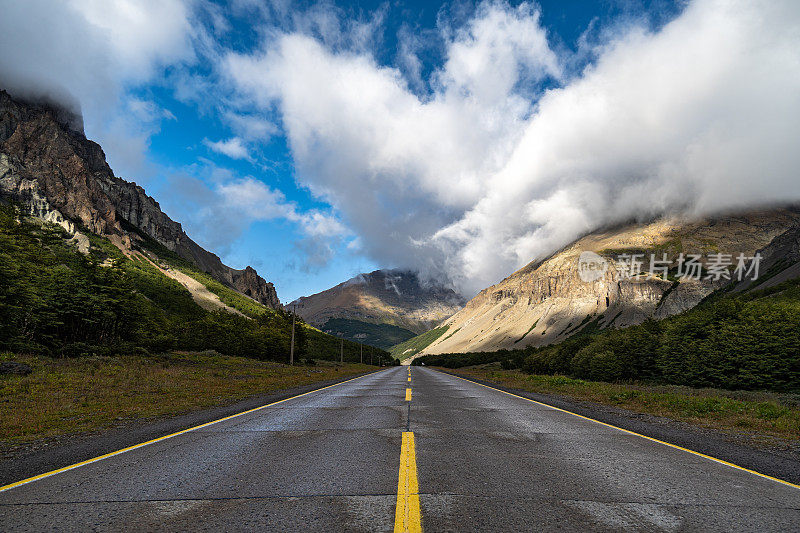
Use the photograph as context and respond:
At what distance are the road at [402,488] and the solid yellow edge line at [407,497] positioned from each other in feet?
0.05

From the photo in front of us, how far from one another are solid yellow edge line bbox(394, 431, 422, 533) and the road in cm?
2

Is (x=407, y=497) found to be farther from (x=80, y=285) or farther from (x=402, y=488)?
(x=80, y=285)

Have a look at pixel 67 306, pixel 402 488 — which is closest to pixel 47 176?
pixel 67 306

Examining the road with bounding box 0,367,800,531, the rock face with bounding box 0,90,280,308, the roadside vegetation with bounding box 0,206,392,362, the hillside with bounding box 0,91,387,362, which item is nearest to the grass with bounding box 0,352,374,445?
the road with bounding box 0,367,800,531

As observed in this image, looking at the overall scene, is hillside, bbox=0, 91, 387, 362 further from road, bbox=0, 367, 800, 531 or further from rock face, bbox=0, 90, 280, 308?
road, bbox=0, 367, 800, 531

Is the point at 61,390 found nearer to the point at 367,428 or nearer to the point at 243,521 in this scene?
the point at 367,428

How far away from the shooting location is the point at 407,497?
4.37 metres

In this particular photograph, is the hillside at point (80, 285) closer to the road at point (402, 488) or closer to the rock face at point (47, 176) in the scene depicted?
the rock face at point (47, 176)

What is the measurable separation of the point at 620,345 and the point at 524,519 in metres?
60.6

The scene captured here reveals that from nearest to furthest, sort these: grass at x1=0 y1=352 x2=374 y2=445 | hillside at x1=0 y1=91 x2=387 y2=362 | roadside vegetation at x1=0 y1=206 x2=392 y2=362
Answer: grass at x1=0 y1=352 x2=374 y2=445 < roadside vegetation at x1=0 y1=206 x2=392 y2=362 < hillside at x1=0 y1=91 x2=387 y2=362

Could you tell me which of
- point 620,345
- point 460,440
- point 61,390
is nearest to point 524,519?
point 460,440

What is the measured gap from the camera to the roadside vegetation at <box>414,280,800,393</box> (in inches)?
1609

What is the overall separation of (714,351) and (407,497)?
5452cm

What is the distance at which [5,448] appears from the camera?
763 centimetres
